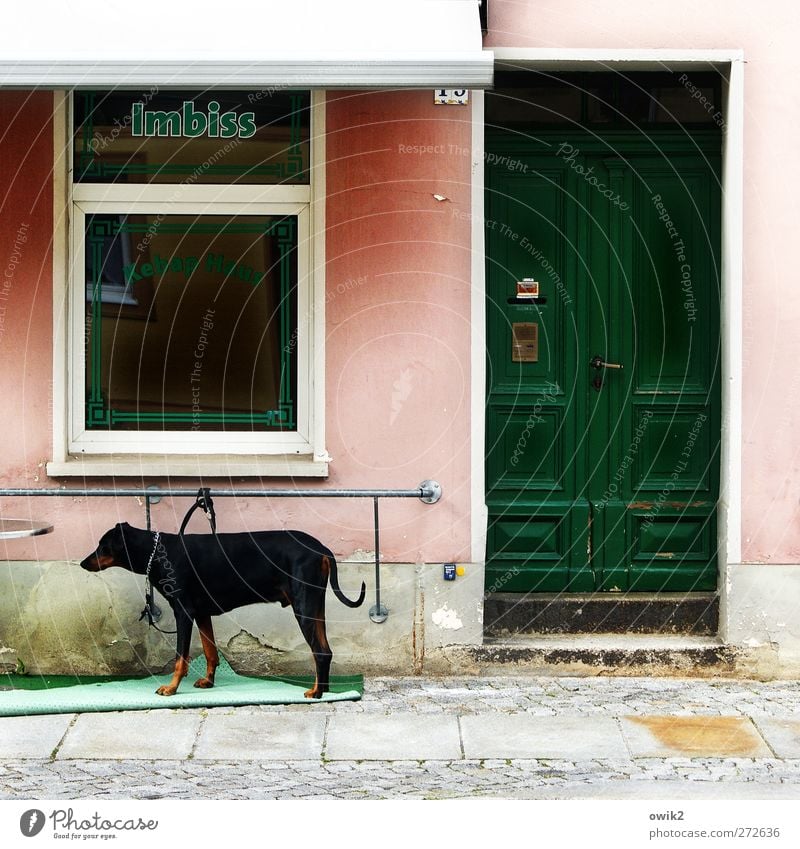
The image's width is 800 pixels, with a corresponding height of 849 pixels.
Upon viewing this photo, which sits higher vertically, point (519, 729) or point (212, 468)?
point (212, 468)

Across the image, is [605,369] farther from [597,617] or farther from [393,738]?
[393,738]

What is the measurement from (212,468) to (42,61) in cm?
230

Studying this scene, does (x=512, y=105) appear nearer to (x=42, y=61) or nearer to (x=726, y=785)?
(x=42, y=61)

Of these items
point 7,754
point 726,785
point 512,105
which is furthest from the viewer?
point 512,105

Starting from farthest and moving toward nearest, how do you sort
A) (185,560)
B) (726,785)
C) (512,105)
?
(512,105) < (185,560) < (726,785)

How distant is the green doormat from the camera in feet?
23.4

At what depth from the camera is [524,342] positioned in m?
8.02

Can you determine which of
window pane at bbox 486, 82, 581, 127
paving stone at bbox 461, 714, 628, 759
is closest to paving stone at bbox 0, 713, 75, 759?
paving stone at bbox 461, 714, 628, 759

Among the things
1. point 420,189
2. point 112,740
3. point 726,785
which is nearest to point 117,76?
point 420,189

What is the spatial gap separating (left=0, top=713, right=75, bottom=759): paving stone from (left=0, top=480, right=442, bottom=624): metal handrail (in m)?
1.21

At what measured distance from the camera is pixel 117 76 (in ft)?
21.6

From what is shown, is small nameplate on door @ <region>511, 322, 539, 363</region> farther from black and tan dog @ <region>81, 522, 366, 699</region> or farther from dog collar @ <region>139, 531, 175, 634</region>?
dog collar @ <region>139, 531, 175, 634</region>

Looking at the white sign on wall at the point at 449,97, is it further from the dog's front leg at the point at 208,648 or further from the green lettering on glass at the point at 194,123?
the dog's front leg at the point at 208,648
